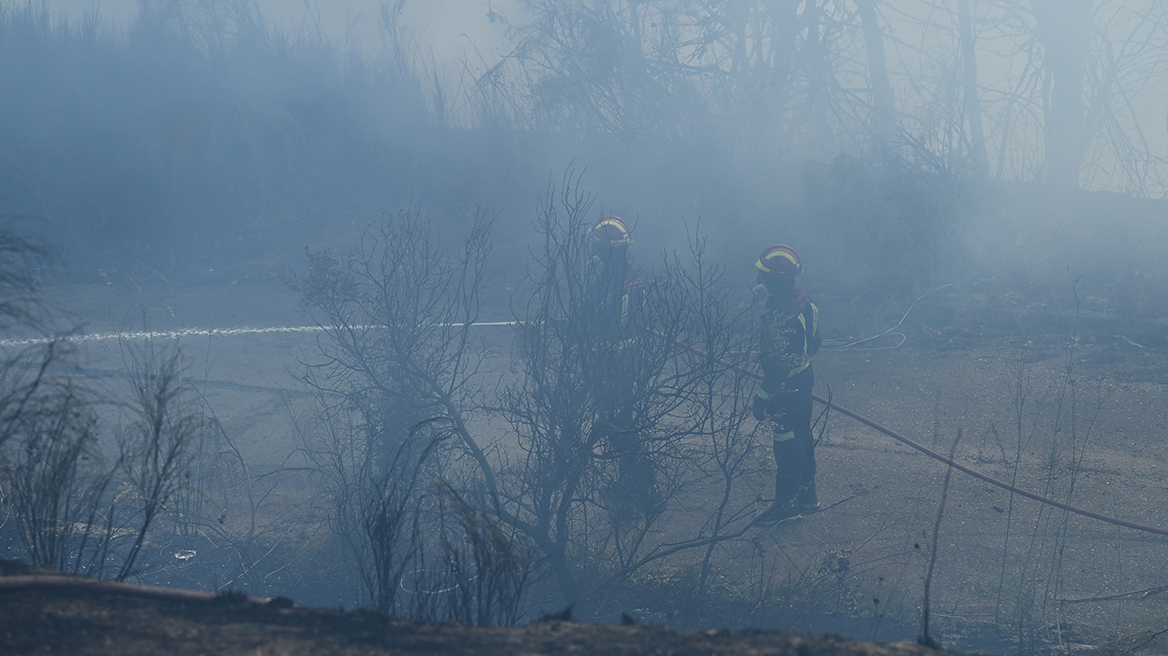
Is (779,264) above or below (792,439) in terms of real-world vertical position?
above

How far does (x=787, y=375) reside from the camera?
5.70 m

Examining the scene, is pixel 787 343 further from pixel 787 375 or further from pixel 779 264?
pixel 779 264

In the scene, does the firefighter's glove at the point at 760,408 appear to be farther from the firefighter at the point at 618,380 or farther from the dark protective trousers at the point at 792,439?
the firefighter at the point at 618,380

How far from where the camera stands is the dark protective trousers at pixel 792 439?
18.8 ft

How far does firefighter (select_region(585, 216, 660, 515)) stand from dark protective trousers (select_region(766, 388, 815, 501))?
48.6 inches

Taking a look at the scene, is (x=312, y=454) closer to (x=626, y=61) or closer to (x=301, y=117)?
(x=626, y=61)

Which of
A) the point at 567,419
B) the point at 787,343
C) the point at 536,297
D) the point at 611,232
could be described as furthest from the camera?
the point at 536,297

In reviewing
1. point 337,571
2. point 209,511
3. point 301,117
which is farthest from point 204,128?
point 337,571

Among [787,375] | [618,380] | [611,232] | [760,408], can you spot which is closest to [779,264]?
[787,375]

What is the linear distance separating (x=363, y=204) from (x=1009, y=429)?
11.0 m

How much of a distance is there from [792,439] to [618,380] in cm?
173

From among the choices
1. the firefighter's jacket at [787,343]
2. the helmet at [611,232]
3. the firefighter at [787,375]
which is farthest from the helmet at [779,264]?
the helmet at [611,232]

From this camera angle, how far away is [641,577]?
5.46 metres

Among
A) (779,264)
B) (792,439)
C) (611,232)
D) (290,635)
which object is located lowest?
(290,635)
